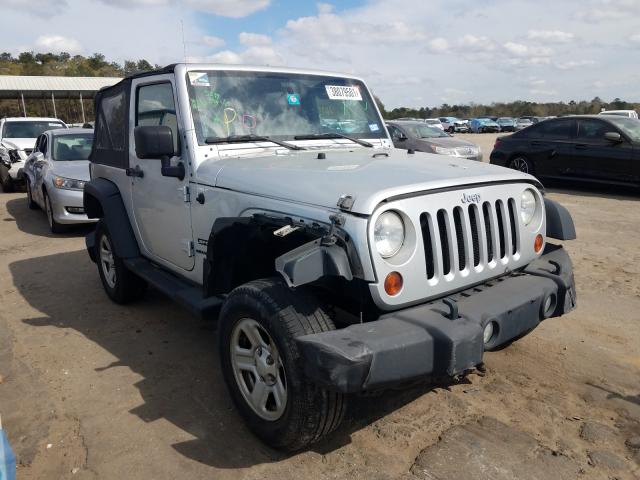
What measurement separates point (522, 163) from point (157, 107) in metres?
9.60

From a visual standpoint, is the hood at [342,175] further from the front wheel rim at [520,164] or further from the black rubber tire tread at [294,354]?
the front wheel rim at [520,164]

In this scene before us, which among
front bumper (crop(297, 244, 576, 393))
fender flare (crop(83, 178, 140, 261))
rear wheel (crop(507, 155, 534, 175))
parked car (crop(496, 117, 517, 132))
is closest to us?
front bumper (crop(297, 244, 576, 393))

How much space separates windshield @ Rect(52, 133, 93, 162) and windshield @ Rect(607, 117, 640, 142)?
386 inches

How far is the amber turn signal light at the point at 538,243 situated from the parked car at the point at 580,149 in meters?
7.97

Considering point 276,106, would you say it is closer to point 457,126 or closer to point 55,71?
point 457,126

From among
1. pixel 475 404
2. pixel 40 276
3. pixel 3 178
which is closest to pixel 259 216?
pixel 475 404

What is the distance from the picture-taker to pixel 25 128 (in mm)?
13969

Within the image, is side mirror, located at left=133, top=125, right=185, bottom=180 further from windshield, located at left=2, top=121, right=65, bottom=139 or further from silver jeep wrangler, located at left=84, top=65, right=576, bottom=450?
windshield, located at left=2, top=121, right=65, bottom=139

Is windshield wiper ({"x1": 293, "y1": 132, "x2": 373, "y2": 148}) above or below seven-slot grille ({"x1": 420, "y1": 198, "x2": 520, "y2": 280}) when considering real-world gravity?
above

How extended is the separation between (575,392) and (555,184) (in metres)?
9.33

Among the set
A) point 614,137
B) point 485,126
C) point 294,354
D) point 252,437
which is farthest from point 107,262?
point 485,126

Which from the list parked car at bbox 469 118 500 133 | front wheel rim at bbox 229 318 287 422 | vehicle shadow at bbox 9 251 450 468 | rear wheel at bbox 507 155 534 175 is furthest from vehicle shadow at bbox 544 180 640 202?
parked car at bbox 469 118 500 133

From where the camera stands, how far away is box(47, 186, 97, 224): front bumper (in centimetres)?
805

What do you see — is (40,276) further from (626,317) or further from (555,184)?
(555,184)
